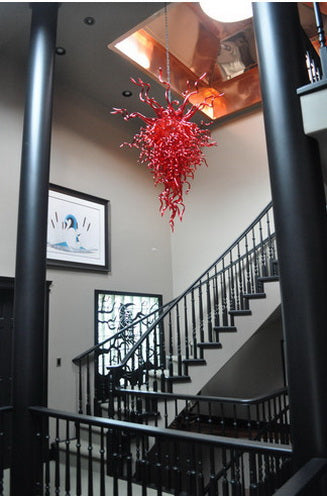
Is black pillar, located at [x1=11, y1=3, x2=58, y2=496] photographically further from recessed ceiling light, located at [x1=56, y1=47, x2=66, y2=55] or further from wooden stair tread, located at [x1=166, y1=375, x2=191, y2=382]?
wooden stair tread, located at [x1=166, y1=375, x2=191, y2=382]

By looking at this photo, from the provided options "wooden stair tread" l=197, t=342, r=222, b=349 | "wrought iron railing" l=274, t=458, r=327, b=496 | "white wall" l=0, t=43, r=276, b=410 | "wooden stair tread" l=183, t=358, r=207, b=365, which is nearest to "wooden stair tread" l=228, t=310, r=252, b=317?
"wooden stair tread" l=197, t=342, r=222, b=349

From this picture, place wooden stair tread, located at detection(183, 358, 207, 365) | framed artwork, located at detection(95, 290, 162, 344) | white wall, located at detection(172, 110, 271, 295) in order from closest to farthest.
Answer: wooden stair tread, located at detection(183, 358, 207, 365), framed artwork, located at detection(95, 290, 162, 344), white wall, located at detection(172, 110, 271, 295)

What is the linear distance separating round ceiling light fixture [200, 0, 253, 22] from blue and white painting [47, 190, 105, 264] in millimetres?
3452

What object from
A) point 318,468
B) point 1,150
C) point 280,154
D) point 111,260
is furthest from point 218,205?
point 318,468

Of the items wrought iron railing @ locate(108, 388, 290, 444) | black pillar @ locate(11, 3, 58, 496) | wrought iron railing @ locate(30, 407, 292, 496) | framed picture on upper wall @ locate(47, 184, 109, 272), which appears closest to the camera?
wrought iron railing @ locate(30, 407, 292, 496)

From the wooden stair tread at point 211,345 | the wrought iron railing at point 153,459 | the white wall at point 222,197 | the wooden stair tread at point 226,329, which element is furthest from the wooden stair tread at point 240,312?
the white wall at point 222,197

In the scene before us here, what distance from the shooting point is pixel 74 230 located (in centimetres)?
618

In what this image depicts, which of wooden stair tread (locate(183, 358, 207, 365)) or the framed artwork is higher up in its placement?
the framed artwork

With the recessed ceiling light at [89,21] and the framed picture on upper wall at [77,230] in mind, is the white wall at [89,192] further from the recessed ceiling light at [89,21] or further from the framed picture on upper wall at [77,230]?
the recessed ceiling light at [89,21]

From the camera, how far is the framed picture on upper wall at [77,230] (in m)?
5.84

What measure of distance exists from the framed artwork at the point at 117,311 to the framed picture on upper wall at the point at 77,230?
1.70 feet

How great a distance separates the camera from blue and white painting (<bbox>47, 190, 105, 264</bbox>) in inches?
230

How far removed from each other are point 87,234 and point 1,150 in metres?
1.82

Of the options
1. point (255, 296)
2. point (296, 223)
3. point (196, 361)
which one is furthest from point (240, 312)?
point (296, 223)
